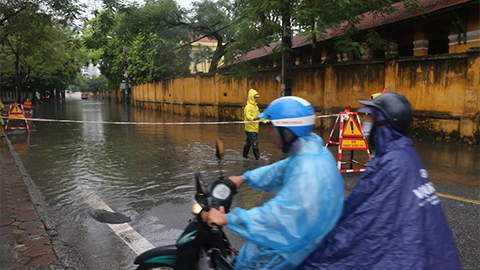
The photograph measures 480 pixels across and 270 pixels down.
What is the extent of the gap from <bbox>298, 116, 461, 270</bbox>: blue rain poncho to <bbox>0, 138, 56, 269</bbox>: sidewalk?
3.19 m

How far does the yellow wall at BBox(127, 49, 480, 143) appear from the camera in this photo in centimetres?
1112

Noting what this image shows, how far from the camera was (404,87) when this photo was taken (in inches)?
504

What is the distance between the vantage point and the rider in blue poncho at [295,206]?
1.81m

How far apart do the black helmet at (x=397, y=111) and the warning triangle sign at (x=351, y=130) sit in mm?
5744

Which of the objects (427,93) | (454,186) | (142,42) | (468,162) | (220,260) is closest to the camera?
(220,260)

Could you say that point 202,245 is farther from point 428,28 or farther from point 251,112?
point 428,28

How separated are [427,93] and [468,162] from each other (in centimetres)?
396

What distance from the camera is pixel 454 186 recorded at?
261 inches

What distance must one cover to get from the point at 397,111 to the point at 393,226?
54cm

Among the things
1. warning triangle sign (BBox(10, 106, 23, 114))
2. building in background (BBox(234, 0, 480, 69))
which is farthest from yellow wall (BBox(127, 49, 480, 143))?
warning triangle sign (BBox(10, 106, 23, 114))

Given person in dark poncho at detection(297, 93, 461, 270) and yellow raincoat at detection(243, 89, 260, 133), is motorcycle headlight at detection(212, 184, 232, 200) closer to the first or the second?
person in dark poncho at detection(297, 93, 461, 270)

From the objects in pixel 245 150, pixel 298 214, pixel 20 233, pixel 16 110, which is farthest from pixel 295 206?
pixel 16 110

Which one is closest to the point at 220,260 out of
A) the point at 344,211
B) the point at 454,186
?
the point at 344,211

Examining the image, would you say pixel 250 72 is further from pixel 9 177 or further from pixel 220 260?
pixel 220 260
